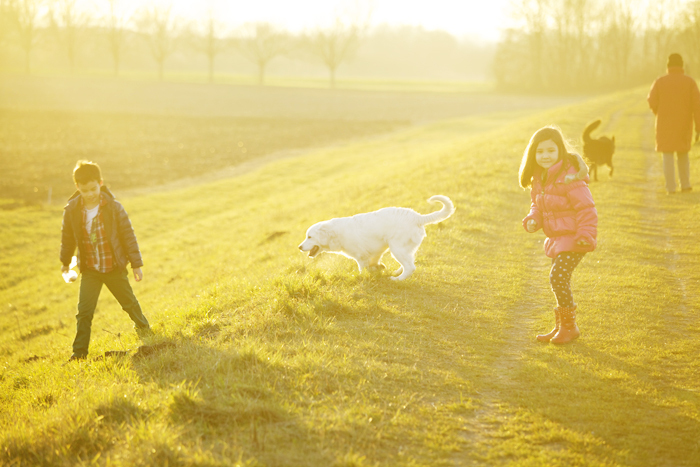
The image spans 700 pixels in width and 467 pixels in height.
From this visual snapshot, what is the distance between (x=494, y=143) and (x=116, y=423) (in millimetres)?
20699

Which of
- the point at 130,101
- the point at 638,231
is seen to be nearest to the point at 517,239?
the point at 638,231

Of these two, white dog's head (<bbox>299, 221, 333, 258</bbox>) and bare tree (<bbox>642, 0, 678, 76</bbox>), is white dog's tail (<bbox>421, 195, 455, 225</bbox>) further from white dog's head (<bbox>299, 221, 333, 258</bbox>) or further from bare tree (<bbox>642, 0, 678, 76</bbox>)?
bare tree (<bbox>642, 0, 678, 76</bbox>)

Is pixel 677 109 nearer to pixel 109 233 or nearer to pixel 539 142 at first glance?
pixel 539 142

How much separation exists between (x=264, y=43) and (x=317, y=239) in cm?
9261

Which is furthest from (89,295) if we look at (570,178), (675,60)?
(675,60)

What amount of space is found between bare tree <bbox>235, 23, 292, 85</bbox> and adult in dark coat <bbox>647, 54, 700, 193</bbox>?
263 ft

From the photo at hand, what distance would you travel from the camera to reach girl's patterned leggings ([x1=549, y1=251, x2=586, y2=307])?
18.0 feet

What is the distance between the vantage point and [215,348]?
559 centimetres

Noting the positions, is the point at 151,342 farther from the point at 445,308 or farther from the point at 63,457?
the point at 445,308

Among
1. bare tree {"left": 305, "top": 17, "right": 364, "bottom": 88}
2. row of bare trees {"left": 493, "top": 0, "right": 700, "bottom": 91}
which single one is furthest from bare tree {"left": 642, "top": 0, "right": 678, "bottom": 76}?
bare tree {"left": 305, "top": 17, "right": 364, "bottom": 88}

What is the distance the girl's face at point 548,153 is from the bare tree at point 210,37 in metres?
92.0

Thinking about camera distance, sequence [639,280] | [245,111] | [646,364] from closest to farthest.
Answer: [646,364]
[639,280]
[245,111]

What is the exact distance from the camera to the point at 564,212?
5.51m

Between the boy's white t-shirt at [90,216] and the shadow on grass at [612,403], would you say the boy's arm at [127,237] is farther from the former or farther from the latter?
the shadow on grass at [612,403]
